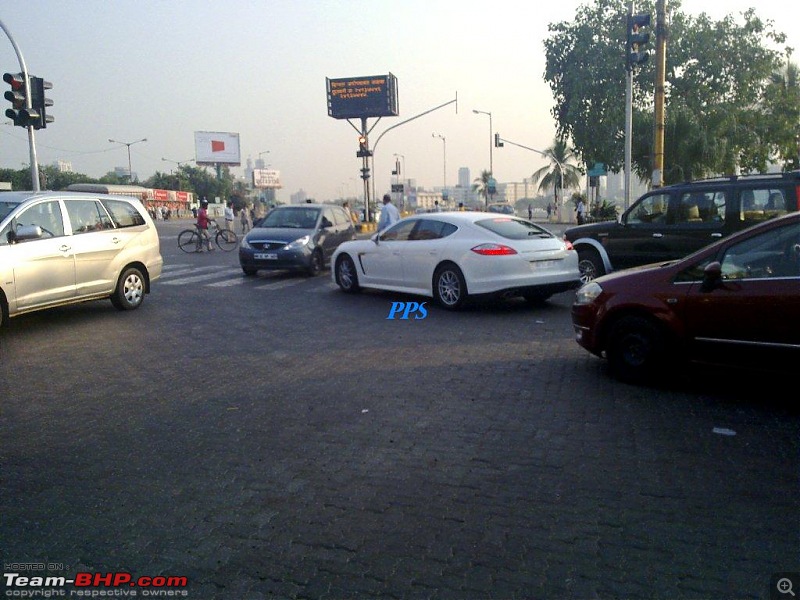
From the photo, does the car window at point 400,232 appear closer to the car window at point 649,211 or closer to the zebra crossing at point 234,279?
the zebra crossing at point 234,279

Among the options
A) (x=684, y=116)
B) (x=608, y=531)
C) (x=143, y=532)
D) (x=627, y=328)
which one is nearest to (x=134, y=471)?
(x=143, y=532)

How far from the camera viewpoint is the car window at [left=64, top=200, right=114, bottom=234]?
10.1 meters

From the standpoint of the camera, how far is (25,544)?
3.64 metres

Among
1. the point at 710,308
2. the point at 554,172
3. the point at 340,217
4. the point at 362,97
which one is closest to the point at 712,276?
the point at 710,308

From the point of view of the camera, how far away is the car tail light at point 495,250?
34.4 ft

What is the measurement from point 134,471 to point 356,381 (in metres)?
2.57

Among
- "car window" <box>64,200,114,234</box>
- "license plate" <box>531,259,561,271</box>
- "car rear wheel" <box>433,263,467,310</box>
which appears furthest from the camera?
"car rear wheel" <box>433,263,467,310</box>

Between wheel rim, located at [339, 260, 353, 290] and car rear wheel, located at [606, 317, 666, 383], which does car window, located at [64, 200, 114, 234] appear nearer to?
wheel rim, located at [339, 260, 353, 290]

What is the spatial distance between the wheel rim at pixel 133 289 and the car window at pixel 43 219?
1.57 meters

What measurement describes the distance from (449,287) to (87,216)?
17.9 ft

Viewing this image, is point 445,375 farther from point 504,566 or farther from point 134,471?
point 504,566

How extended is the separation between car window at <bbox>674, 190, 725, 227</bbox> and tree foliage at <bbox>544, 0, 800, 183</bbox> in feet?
67.5

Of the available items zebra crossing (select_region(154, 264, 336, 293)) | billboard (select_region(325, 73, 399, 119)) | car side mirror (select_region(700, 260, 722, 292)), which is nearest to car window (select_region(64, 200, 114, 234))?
zebra crossing (select_region(154, 264, 336, 293))

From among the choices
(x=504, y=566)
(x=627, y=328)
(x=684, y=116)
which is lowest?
(x=504, y=566)
